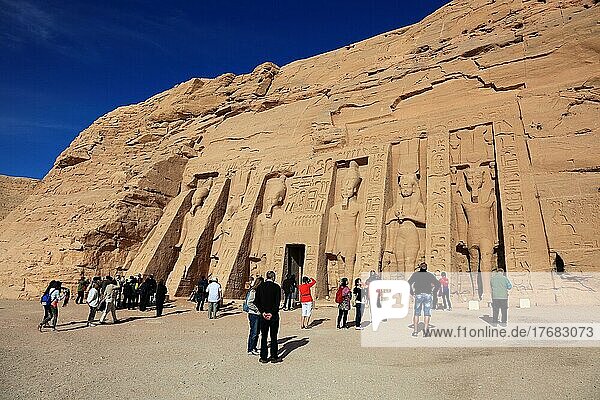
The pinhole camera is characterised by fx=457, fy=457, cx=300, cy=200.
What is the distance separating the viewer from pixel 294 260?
1602 cm

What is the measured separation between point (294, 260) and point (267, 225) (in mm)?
1716

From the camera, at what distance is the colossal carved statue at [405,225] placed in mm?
13250

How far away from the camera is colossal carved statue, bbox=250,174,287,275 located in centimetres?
1638

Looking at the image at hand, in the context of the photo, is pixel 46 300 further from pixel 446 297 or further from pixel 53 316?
pixel 446 297

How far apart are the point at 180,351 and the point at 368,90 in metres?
12.4

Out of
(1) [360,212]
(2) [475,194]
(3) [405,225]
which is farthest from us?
(1) [360,212]

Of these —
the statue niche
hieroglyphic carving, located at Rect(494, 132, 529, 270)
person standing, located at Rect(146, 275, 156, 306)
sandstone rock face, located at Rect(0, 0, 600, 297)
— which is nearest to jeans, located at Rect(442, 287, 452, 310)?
sandstone rock face, located at Rect(0, 0, 600, 297)

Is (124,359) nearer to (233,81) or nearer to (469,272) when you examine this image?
(469,272)

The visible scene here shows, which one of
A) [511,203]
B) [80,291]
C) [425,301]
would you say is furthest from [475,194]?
[80,291]

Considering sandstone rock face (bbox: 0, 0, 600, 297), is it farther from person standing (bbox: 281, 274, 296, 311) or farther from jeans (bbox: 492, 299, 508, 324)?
jeans (bbox: 492, 299, 508, 324)

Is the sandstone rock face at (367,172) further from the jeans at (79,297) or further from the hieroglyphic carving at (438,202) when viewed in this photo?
A: the jeans at (79,297)

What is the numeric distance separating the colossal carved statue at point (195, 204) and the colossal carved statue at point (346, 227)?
655cm

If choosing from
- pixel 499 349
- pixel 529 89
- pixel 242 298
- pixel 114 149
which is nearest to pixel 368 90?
pixel 529 89

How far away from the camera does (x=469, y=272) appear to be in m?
12.6
